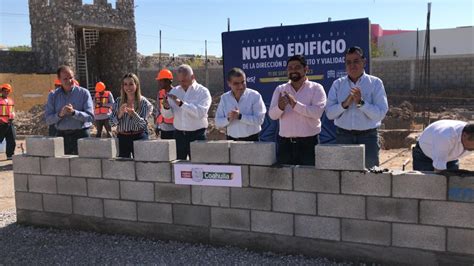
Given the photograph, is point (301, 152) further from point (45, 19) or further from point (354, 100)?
point (45, 19)

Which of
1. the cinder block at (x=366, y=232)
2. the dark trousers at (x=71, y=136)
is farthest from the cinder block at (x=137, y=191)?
the cinder block at (x=366, y=232)

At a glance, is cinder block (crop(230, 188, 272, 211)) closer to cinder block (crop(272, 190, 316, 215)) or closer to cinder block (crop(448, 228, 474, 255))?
cinder block (crop(272, 190, 316, 215))

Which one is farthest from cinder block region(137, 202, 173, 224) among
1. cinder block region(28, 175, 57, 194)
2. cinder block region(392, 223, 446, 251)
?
cinder block region(392, 223, 446, 251)

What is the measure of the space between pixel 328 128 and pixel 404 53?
39.5 metres

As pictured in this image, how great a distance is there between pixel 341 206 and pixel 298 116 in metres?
0.93

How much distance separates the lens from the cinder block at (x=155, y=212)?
451cm

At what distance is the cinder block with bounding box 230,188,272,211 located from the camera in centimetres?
404

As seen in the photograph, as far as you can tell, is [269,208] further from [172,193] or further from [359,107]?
[359,107]

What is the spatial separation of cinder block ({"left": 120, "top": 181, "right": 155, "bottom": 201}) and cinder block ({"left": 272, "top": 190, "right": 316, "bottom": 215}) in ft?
4.32

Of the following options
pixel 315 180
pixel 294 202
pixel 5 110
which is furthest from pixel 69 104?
pixel 5 110

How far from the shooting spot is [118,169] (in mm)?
4648

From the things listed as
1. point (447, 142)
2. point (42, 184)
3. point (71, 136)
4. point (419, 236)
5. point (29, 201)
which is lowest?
point (29, 201)

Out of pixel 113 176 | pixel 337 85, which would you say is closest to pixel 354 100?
pixel 337 85

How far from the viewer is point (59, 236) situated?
486cm
